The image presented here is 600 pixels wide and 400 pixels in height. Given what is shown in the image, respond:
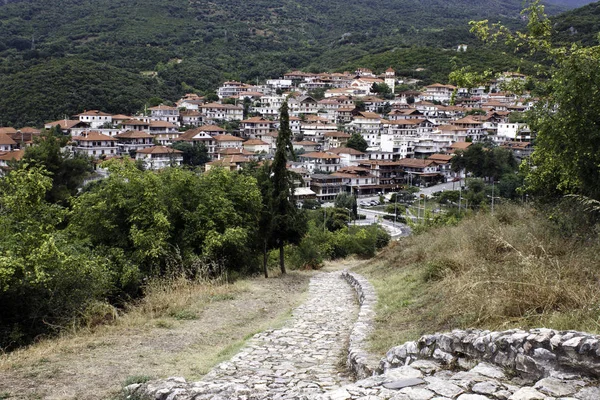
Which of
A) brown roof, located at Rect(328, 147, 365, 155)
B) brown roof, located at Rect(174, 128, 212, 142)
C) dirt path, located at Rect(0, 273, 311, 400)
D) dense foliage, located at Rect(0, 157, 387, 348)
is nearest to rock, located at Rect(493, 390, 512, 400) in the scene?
dirt path, located at Rect(0, 273, 311, 400)

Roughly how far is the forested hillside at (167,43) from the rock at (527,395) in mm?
74797

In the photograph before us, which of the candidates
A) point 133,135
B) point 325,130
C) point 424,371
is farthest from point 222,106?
point 424,371

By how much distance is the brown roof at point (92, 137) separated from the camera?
61.3 m

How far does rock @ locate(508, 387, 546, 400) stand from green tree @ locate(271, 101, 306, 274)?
12.9 metres

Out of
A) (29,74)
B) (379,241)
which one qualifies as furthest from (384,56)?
(379,241)

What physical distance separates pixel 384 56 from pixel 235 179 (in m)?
115

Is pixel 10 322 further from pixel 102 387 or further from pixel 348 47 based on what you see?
pixel 348 47

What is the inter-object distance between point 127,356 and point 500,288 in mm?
4818

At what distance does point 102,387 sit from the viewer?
18.7 feet

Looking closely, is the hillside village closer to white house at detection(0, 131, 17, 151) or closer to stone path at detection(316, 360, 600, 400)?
white house at detection(0, 131, 17, 151)

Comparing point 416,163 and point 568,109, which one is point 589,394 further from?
point 416,163

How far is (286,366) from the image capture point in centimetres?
648

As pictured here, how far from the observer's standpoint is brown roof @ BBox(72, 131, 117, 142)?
61.3 m

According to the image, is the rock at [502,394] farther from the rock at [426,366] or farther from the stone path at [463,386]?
the rock at [426,366]
